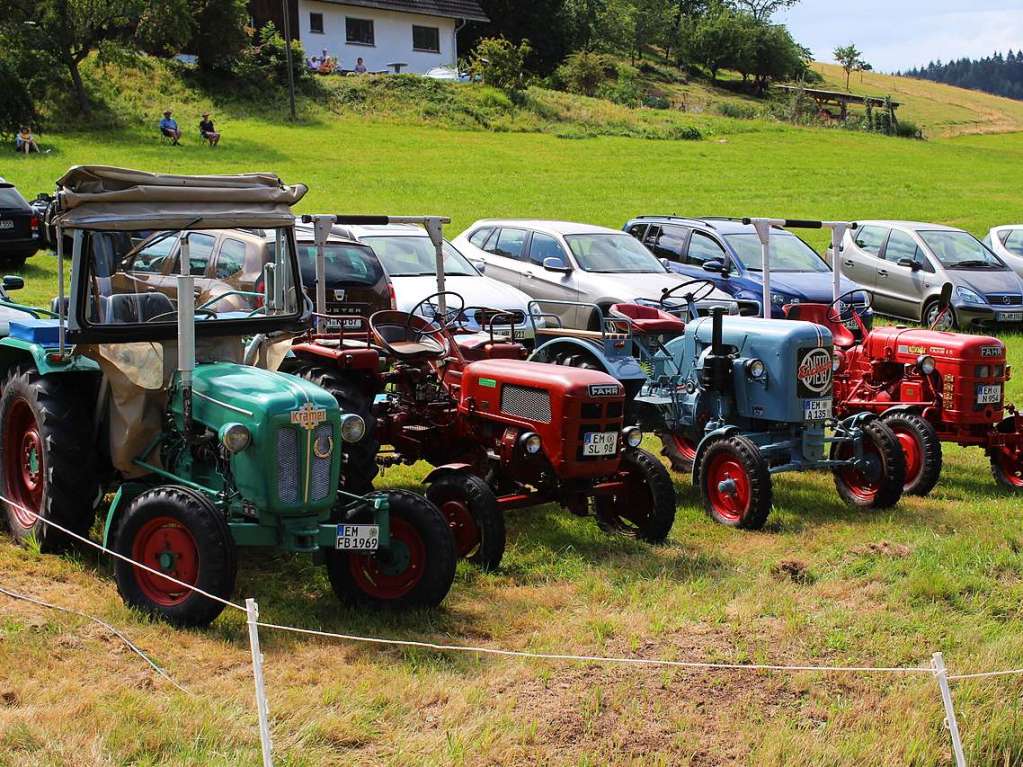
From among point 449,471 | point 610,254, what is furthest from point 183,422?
point 610,254

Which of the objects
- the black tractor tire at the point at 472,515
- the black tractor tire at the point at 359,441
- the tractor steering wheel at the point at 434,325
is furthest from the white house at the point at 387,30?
the black tractor tire at the point at 472,515

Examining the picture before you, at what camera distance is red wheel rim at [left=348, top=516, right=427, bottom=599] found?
6.20m

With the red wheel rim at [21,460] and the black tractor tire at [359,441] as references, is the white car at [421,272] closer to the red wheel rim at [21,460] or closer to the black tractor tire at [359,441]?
the black tractor tire at [359,441]

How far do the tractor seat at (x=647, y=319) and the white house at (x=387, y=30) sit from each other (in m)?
43.7

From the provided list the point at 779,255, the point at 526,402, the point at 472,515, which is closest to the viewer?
the point at 472,515

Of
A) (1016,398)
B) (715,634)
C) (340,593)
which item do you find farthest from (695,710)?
(1016,398)

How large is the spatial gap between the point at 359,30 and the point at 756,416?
4747 centimetres

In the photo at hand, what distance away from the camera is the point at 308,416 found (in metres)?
5.96

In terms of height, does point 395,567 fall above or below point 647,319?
below

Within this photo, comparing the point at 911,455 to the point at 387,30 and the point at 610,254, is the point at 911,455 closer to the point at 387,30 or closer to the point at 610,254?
the point at 610,254

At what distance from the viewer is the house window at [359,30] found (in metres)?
52.7

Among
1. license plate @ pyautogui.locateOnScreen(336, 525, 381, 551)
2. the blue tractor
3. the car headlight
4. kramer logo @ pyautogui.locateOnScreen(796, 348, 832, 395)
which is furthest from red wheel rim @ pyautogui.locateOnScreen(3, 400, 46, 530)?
the car headlight

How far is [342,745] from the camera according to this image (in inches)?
188

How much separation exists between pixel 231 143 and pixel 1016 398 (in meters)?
24.7
